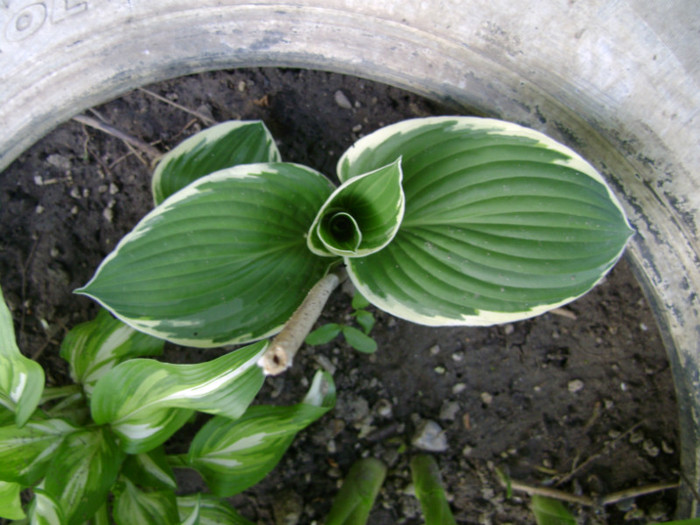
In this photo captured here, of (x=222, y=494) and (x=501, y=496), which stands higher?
(x=501, y=496)

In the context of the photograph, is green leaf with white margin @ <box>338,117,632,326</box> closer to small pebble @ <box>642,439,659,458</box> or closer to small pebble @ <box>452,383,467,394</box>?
small pebble @ <box>452,383,467,394</box>

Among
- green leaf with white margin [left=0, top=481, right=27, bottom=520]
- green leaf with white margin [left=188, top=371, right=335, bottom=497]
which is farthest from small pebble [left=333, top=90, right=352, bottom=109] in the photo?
green leaf with white margin [left=0, top=481, right=27, bottom=520]

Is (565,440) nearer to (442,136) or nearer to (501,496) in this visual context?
(501,496)

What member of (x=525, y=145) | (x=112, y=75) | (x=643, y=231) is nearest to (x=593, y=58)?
(x=525, y=145)

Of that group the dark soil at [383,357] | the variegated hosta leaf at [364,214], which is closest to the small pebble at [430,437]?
the dark soil at [383,357]

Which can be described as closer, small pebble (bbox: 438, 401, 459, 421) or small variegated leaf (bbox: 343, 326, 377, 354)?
small variegated leaf (bbox: 343, 326, 377, 354)

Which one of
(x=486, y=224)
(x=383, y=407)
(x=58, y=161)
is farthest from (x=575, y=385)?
(x=58, y=161)
